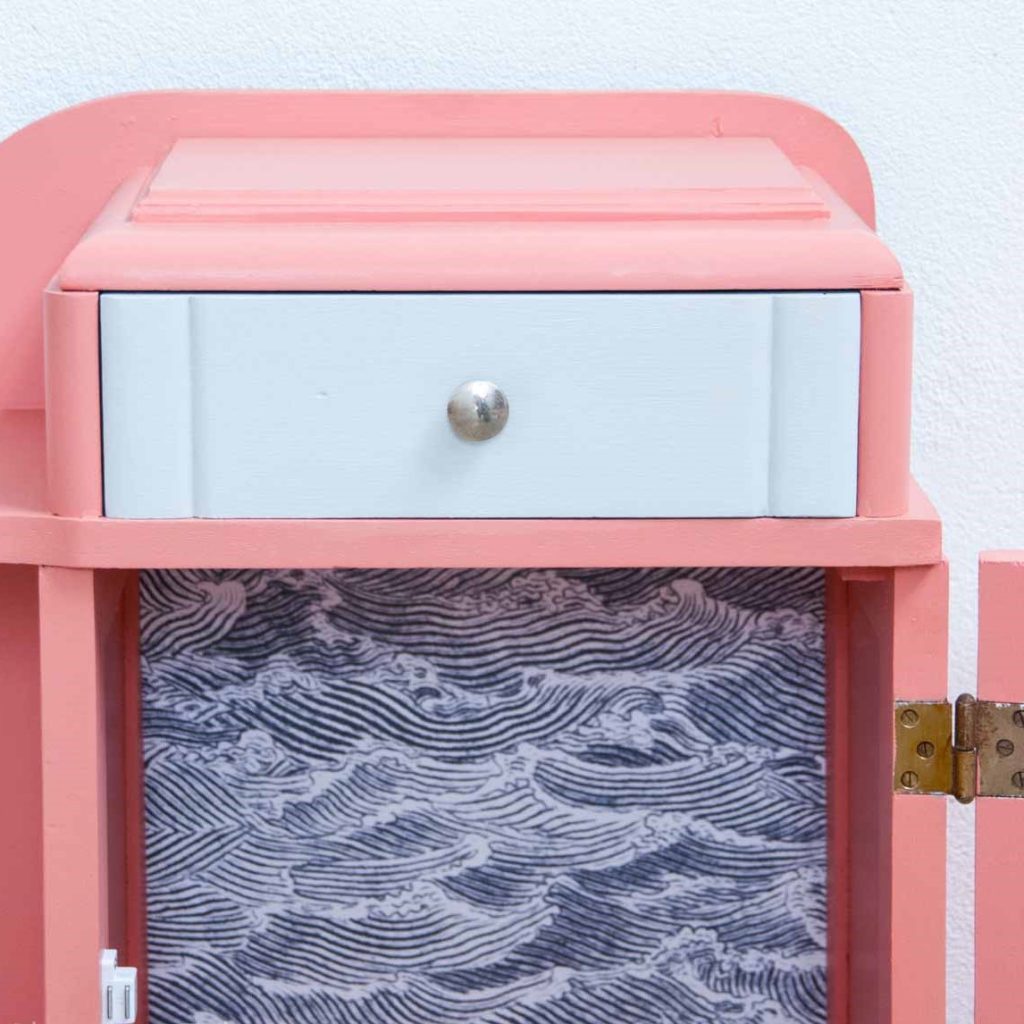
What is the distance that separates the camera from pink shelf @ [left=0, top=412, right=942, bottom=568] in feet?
2.44

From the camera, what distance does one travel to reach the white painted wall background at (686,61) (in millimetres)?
1029

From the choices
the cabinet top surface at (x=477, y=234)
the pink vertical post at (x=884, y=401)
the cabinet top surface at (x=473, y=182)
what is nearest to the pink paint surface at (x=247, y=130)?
the cabinet top surface at (x=473, y=182)

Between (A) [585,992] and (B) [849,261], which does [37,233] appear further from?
(A) [585,992]

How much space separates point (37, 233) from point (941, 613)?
0.60 meters

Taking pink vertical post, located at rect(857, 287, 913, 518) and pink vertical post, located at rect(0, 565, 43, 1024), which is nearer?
pink vertical post, located at rect(857, 287, 913, 518)

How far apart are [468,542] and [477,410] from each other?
0.07m

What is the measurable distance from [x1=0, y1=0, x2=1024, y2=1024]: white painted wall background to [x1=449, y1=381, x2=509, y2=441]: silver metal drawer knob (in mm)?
371

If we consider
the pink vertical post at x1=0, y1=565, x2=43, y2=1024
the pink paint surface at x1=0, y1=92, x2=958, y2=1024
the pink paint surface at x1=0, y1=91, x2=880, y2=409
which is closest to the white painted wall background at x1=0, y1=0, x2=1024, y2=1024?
the pink paint surface at x1=0, y1=91, x2=880, y2=409

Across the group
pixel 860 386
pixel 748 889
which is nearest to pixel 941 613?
pixel 860 386

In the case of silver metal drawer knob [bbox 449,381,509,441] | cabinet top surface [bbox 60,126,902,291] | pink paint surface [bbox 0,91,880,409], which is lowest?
silver metal drawer knob [bbox 449,381,509,441]

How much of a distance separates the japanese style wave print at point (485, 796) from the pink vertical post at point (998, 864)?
0.28m

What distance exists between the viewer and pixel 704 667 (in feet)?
3.47

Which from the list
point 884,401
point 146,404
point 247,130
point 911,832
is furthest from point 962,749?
point 247,130

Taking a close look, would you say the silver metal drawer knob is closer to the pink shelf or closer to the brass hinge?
the pink shelf
